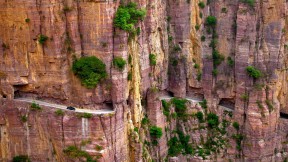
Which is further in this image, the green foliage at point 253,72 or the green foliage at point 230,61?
the green foliage at point 230,61

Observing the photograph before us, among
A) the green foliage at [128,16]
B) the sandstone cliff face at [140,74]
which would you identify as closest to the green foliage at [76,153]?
the sandstone cliff face at [140,74]

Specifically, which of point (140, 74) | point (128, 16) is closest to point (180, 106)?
point (140, 74)

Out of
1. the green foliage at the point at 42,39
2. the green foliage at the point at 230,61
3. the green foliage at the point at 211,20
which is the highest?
the green foliage at the point at 211,20

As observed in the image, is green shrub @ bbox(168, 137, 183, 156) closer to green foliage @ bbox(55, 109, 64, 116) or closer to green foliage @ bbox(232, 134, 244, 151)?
green foliage @ bbox(232, 134, 244, 151)

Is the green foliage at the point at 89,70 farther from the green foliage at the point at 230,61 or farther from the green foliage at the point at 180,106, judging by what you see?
the green foliage at the point at 230,61

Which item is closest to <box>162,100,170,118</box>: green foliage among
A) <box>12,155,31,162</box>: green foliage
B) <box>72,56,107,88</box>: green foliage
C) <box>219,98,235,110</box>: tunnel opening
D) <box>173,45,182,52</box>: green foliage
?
<box>173,45,182,52</box>: green foliage

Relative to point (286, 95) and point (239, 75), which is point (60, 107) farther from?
point (286, 95)

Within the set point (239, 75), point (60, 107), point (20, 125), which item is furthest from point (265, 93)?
point (20, 125)
